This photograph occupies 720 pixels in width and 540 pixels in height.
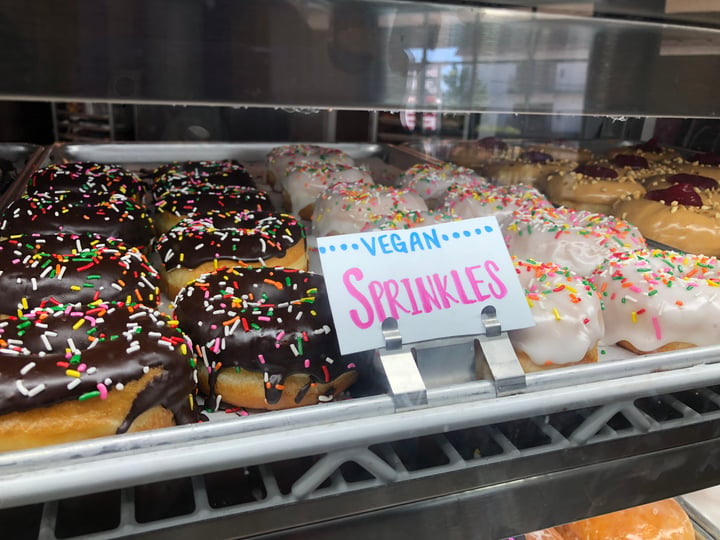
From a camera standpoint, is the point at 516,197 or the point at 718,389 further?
the point at 516,197

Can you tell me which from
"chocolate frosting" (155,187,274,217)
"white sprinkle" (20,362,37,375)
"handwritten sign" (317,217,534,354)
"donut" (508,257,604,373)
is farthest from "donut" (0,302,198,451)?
"chocolate frosting" (155,187,274,217)

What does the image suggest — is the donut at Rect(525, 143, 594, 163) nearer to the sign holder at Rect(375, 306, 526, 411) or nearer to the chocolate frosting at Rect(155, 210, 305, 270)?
the chocolate frosting at Rect(155, 210, 305, 270)

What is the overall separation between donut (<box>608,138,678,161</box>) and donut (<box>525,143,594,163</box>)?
147 millimetres

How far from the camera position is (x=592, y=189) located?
268cm

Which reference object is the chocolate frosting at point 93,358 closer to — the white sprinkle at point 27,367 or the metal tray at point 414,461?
the white sprinkle at point 27,367

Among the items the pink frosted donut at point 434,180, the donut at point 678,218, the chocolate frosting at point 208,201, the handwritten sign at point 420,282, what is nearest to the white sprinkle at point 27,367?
the handwritten sign at point 420,282

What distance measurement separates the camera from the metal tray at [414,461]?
0.83m

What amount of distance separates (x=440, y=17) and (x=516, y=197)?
1.00 metres

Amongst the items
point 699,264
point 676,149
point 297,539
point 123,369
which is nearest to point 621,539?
point 699,264

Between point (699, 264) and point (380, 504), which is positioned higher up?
point (699, 264)

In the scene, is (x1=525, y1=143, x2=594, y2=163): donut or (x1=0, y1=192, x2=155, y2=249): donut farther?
(x1=525, y1=143, x2=594, y2=163): donut

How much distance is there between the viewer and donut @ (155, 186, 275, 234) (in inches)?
84.1

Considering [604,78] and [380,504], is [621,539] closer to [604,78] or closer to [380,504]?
[380,504]

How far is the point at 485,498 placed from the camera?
1.09 m
